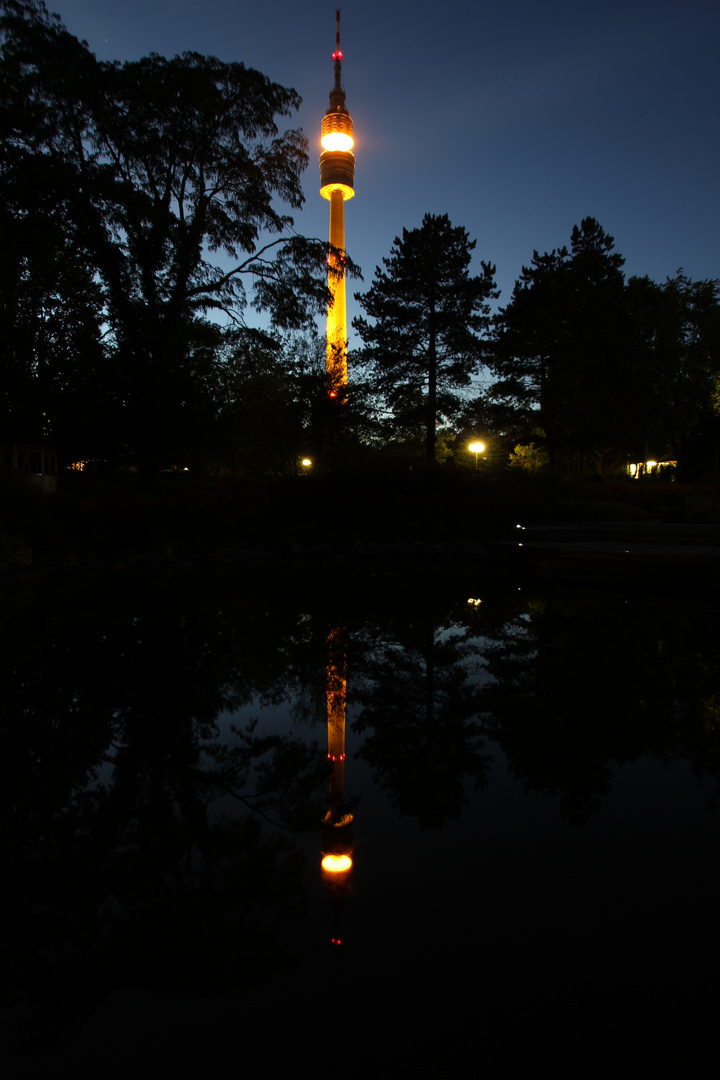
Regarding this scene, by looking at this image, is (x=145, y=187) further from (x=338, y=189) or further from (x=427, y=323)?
(x=338, y=189)

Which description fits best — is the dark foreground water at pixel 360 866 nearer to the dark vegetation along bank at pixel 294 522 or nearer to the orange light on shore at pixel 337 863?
the orange light on shore at pixel 337 863

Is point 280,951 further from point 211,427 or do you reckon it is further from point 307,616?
point 211,427

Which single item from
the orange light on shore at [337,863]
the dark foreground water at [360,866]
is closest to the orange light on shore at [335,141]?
the dark foreground water at [360,866]

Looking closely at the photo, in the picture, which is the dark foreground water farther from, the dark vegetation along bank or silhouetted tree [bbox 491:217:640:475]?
silhouetted tree [bbox 491:217:640:475]

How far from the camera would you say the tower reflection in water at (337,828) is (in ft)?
6.65

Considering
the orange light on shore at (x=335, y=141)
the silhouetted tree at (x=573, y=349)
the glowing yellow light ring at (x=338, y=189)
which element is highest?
the orange light on shore at (x=335, y=141)

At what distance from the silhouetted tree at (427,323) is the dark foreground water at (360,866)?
2464cm

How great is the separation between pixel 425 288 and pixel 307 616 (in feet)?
83.6

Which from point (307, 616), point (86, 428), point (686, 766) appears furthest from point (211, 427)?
point (686, 766)

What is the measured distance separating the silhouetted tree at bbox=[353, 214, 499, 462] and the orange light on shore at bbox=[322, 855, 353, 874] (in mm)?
26244

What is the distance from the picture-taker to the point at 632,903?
1914 mm

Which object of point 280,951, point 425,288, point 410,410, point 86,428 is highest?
point 425,288

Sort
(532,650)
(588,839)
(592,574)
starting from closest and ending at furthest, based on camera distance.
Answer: (588,839) < (532,650) < (592,574)

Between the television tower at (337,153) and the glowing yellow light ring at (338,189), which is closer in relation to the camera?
the television tower at (337,153)
